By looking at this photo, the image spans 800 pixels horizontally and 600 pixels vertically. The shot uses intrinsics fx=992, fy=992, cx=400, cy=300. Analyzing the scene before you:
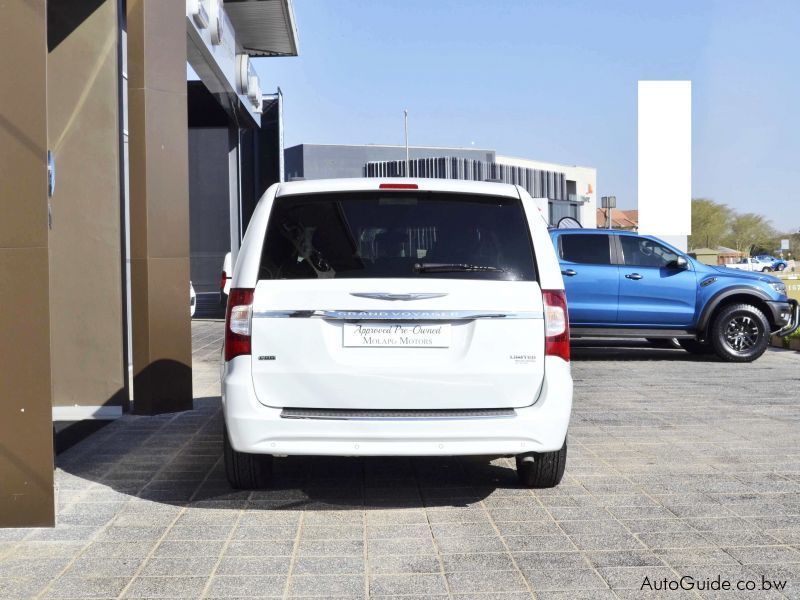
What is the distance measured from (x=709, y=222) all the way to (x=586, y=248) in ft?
286

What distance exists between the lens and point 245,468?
18.1 ft

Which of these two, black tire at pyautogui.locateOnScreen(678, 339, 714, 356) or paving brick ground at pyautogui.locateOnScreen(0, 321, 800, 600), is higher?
paving brick ground at pyautogui.locateOnScreen(0, 321, 800, 600)

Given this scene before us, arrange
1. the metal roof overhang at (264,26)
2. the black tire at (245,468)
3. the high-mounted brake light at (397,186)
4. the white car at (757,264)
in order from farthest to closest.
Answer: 1. the white car at (757,264)
2. the metal roof overhang at (264,26)
3. the black tire at (245,468)
4. the high-mounted brake light at (397,186)

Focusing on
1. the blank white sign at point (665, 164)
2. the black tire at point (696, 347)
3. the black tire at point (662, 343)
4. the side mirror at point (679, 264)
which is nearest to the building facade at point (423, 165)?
the blank white sign at point (665, 164)

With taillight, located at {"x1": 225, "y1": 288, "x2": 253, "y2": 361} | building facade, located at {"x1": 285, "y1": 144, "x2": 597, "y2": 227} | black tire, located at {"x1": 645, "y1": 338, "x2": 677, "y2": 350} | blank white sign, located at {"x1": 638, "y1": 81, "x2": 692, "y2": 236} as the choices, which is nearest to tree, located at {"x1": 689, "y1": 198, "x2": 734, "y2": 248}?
building facade, located at {"x1": 285, "y1": 144, "x2": 597, "y2": 227}

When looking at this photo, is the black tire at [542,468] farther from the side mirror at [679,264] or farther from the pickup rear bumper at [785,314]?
the pickup rear bumper at [785,314]

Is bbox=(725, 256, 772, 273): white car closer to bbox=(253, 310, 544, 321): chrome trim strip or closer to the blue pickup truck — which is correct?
the blue pickup truck

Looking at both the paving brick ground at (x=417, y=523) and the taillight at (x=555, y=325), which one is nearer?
the paving brick ground at (x=417, y=523)

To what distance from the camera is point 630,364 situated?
1344 centimetres

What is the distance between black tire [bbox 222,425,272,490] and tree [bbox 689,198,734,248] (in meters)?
95.5

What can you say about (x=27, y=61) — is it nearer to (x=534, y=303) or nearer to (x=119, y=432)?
(x=534, y=303)

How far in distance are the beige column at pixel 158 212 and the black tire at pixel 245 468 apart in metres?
3.00

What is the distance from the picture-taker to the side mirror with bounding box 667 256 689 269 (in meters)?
14.0

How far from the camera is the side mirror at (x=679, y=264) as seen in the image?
14.0m
